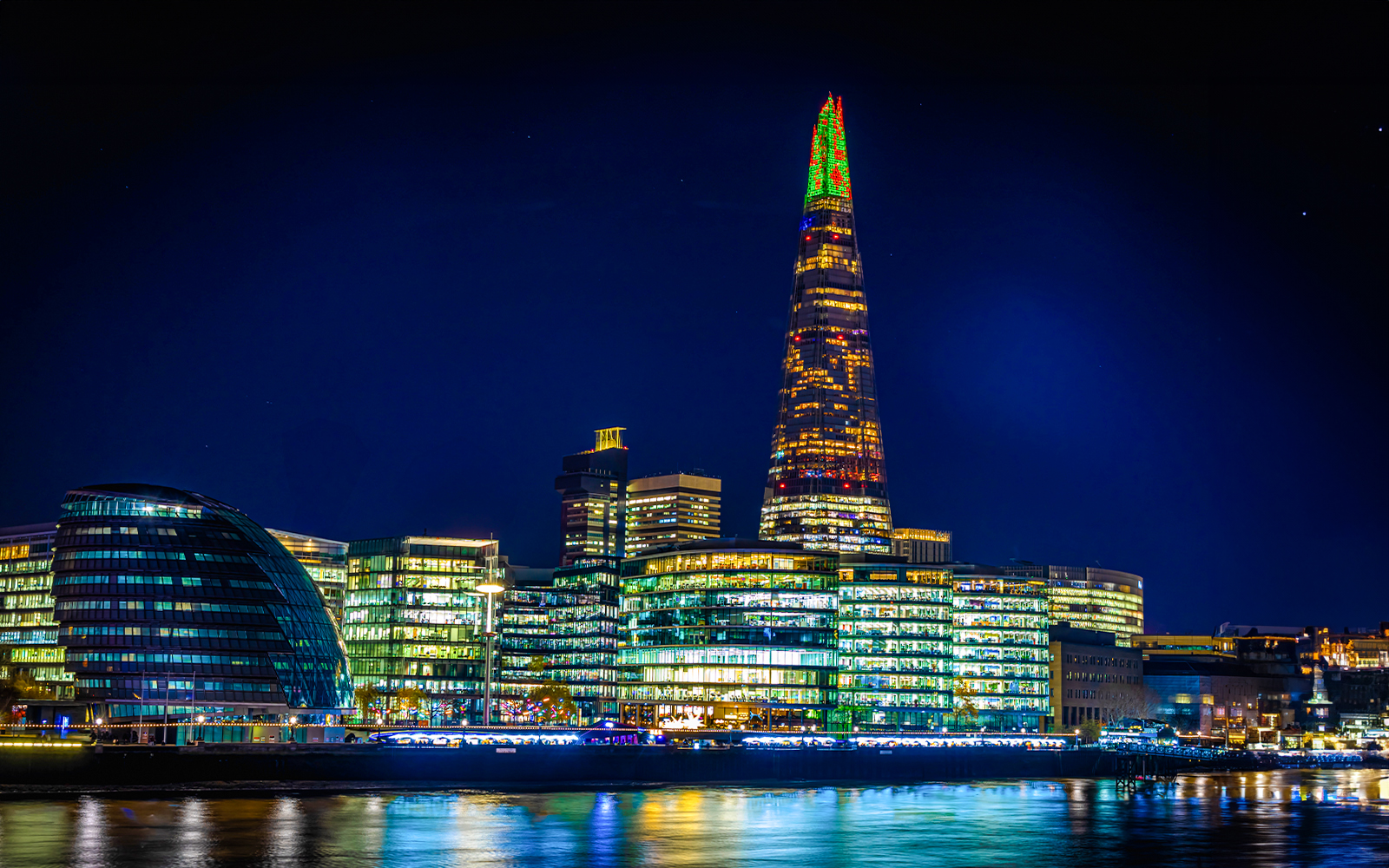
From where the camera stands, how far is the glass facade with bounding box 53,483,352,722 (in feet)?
605

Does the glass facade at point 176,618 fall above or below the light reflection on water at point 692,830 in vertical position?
above

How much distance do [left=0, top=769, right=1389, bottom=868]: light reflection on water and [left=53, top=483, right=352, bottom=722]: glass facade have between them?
53427 mm

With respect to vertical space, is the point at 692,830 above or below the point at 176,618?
below

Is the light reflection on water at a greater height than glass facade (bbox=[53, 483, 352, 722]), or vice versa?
glass facade (bbox=[53, 483, 352, 722])

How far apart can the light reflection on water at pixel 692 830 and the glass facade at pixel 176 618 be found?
53.4 m

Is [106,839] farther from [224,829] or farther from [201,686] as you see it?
[201,686]

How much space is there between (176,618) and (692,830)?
318 ft

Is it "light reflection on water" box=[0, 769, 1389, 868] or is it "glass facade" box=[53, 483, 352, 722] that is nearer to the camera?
"light reflection on water" box=[0, 769, 1389, 868]

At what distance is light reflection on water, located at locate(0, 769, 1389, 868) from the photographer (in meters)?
93.6

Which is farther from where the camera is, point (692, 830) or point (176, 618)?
point (176, 618)

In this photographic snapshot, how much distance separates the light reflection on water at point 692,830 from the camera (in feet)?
307

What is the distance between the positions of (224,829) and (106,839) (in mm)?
8650

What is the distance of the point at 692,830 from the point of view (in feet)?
363

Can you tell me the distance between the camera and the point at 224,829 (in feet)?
341
